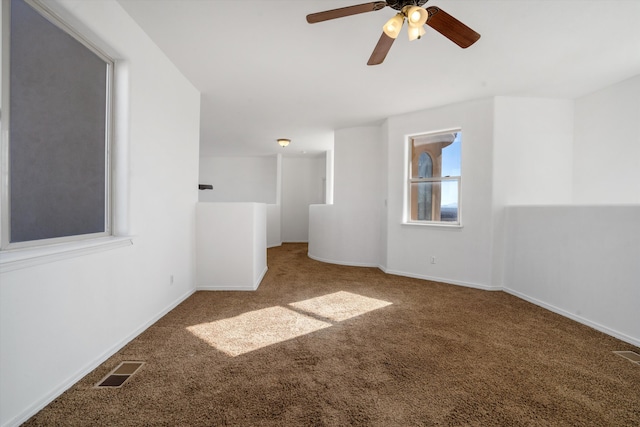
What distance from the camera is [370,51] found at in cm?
287

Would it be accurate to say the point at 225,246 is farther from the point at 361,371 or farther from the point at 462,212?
the point at 462,212

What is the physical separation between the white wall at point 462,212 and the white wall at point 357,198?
618mm

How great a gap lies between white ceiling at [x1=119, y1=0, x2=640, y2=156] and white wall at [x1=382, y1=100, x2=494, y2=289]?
0.28 m

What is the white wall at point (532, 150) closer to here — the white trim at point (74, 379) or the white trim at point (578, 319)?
the white trim at point (578, 319)

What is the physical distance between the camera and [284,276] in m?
4.79

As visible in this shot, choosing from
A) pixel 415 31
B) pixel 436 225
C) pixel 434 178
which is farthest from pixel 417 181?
pixel 415 31

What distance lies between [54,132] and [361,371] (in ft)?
8.30

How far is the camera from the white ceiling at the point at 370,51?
2281mm

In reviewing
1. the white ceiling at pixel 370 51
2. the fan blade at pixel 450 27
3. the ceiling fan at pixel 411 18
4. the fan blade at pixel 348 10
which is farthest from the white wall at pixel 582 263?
the fan blade at pixel 348 10

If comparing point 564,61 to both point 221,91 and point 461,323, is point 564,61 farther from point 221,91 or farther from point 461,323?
point 221,91

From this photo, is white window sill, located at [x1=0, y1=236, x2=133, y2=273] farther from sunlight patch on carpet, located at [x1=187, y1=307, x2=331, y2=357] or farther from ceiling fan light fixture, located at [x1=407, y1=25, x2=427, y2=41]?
ceiling fan light fixture, located at [x1=407, y1=25, x2=427, y2=41]

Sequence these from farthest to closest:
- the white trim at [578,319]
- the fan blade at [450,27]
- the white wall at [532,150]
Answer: the white wall at [532,150] < the white trim at [578,319] < the fan blade at [450,27]

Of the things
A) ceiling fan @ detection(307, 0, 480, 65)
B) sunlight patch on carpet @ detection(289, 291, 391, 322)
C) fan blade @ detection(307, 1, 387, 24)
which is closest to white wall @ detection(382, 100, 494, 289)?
sunlight patch on carpet @ detection(289, 291, 391, 322)

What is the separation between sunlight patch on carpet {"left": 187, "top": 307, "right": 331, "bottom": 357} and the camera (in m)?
2.40
